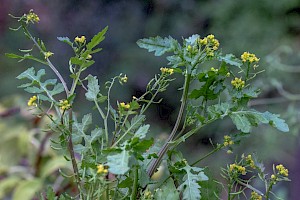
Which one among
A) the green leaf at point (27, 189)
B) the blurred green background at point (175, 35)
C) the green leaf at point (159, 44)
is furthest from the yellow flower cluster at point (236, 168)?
the blurred green background at point (175, 35)

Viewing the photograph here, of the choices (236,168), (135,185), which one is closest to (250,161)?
(236,168)

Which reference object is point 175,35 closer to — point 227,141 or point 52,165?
point 52,165

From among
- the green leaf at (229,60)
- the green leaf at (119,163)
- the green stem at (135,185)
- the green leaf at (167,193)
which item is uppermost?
the green leaf at (229,60)

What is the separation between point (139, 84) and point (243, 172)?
202cm

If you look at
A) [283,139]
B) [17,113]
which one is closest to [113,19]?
[283,139]

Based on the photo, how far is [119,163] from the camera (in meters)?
0.50

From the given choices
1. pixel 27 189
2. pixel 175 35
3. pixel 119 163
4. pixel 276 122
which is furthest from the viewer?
pixel 175 35

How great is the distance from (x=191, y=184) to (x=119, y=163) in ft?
0.34

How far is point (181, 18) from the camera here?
2758 millimetres

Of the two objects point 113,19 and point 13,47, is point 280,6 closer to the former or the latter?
point 113,19

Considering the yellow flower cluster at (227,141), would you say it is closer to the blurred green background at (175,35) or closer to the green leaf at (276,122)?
the green leaf at (276,122)

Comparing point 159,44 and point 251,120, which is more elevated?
point 159,44

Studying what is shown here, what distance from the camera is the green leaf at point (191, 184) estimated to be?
0.57 meters

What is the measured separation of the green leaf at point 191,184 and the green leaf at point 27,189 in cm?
64
